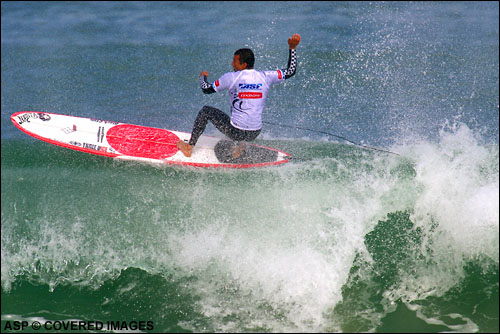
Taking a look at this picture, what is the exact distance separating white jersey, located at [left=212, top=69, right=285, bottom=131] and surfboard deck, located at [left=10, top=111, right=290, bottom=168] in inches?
29.6

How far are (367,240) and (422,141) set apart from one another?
258 centimetres

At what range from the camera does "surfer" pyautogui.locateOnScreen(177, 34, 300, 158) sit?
6.32 m

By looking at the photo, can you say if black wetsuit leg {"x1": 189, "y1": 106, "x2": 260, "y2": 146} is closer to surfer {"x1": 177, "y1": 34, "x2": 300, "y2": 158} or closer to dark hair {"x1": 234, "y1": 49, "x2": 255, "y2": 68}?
surfer {"x1": 177, "y1": 34, "x2": 300, "y2": 158}

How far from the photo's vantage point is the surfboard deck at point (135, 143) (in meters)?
7.36

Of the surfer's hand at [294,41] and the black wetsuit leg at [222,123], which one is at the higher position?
the surfer's hand at [294,41]

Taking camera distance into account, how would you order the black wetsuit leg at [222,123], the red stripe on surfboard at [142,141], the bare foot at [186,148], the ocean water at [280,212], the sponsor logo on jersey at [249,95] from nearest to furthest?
the ocean water at [280,212] < the sponsor logo on jersey at [249,95] < the black wetsuit leg at [222,123] < the bare foot at [186,148] < the red stripe on surfboard at [142,141]

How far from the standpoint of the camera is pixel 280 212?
254 inches

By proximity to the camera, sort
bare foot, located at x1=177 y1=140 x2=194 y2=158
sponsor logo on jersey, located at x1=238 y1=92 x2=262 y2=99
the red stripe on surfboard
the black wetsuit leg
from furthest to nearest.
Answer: the red stripe on surfboard < bare foot, located at x1=177 y1=140 x2=194 y2=158 < the black wetsuit leg < sponsor logo on jersey, located at x1=238 y1=92 x2=262 y2=99

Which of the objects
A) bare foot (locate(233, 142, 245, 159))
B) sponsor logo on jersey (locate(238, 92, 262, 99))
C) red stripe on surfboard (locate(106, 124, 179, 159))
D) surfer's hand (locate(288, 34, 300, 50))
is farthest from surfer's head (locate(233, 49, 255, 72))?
red stripe on surfboard (locate(106, 124, 179, 159))

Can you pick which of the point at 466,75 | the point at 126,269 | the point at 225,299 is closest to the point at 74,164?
the point at 126,269

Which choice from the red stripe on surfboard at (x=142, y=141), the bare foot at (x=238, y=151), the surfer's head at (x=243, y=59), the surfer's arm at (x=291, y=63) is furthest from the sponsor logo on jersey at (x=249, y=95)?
the red stripe on surfboard at (x=142, y=141)

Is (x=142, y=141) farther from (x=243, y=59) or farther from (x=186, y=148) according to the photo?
(x=243, y=59)

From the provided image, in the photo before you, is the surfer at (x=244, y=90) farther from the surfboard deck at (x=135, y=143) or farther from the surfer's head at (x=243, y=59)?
the surfboard deck at (x=135, y=143)

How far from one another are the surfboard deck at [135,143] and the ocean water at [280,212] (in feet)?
0.63
